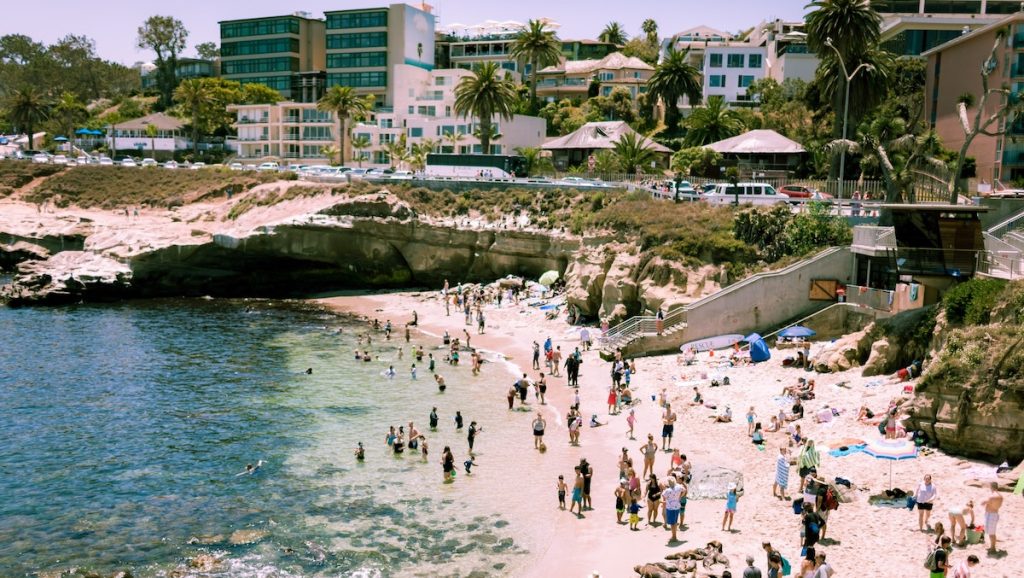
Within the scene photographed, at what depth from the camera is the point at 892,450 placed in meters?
22.9

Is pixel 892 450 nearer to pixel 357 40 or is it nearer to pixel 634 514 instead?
pixel 634 514

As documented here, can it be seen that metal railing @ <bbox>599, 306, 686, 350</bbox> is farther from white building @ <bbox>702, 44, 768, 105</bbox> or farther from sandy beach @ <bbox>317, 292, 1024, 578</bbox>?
white building @ <bbox>702, 44, 768, 105</bbox>

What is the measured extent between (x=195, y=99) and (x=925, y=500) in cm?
9646

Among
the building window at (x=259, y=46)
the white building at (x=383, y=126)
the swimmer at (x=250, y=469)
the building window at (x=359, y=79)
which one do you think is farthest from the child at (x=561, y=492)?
the building window at (x=259, y=46)

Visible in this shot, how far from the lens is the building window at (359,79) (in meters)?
106

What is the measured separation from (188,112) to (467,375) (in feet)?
265

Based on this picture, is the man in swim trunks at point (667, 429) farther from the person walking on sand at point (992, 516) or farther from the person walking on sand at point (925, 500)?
the person walking on sand at point (992, 516)

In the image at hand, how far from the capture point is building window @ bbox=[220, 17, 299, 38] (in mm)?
113750

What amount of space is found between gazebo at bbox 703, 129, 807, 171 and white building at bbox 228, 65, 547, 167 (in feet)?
99.3

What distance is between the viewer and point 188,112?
103312mm

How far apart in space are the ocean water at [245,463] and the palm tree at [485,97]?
110ft

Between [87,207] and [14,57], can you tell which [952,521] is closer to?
[87,207]

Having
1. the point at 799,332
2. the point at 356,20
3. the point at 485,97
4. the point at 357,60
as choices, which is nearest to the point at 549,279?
the point at 799,332

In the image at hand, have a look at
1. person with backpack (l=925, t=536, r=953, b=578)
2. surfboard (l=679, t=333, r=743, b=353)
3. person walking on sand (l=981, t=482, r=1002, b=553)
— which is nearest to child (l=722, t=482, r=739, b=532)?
person with backpack (l=925, t=536, r=953, b=578)
